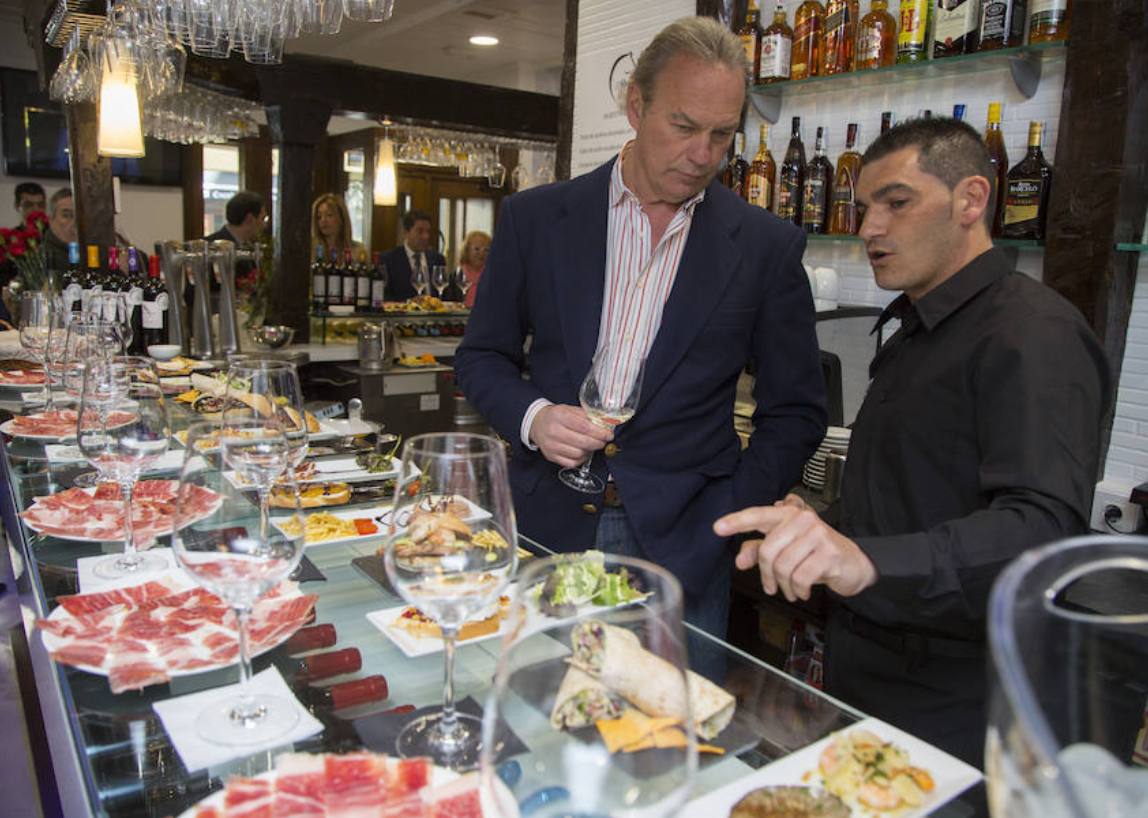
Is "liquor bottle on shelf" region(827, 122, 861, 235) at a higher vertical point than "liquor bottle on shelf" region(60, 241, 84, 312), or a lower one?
higher

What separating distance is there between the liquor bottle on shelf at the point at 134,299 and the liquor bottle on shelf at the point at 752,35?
9.39 ft

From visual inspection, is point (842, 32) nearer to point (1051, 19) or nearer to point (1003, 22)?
point (1003, 22)

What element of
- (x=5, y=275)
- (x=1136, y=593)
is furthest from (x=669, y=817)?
(x=5, y=275)

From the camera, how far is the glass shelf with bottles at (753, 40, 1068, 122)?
266 cm

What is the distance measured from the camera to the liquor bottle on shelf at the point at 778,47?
3.32 m

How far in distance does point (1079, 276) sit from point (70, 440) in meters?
2.76

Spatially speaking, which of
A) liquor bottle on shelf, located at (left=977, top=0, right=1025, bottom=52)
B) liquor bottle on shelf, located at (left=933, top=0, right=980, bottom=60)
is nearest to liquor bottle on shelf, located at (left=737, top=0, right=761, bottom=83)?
liquor bottle on shelf, located at (left=933, top=0, right=980, bottom=60)

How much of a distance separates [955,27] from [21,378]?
340 centimetres

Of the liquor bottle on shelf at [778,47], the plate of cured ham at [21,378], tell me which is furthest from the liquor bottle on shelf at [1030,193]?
the plate of cured ham at [21,378]

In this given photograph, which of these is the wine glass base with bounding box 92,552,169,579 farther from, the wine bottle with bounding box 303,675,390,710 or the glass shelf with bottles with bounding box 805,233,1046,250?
the glass shelf with bottles with bounding box 805,233,1046,250

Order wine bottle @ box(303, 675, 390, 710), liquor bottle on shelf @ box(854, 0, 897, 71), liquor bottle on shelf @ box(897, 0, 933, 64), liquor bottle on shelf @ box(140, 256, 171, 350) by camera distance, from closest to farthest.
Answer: wine bottle @ box(303, 675, 390, 710)
liquor bottle on shelf @ box(897, 0, 933, 64)
liquor bottle on shelf @ box(854, 0, 897, 71)
liquor bottle on shelf @ box(140, 256, 171, 350)

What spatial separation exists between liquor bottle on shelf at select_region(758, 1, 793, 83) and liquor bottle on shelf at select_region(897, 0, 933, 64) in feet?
1.66

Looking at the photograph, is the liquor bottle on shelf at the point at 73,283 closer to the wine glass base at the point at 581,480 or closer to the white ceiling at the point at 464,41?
the wine glass base at the point at 581,480

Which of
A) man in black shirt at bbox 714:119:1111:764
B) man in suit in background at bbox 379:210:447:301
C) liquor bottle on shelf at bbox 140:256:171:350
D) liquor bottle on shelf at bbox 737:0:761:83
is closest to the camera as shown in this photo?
man in black shirt at bbox 714:119:1111:764
